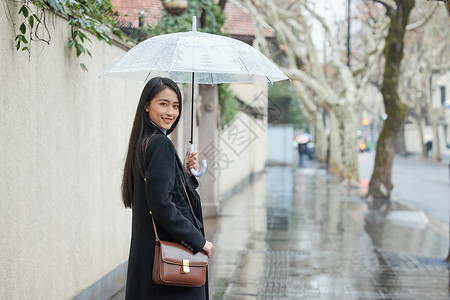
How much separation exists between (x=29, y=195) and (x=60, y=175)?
2.03 feet

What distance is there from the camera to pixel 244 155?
23.7 meters

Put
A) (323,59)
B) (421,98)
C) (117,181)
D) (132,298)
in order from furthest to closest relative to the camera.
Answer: (421,98)
(323,59)
(117,181)
(132,298)

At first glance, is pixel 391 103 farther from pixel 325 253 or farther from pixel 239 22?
pixel 325 253

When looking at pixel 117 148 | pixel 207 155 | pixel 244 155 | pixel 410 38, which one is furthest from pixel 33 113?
pixel 410 38

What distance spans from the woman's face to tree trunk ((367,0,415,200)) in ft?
39.4

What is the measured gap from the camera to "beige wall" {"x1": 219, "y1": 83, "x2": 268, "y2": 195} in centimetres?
1791

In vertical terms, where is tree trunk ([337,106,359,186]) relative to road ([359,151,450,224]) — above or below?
above

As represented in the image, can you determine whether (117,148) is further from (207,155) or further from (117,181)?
(207,155)

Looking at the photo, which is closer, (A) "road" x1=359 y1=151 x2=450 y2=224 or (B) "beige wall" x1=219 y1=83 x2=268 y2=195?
(A) "road" x1=359 y1=151 x2=450 y2=224

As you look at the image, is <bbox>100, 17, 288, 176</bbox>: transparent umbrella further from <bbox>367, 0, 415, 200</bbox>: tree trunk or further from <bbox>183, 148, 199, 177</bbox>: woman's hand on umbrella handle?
<bbox>367, 0, 415, 200</bbox>: tree trunk

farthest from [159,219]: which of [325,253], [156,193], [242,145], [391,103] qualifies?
[242,145]

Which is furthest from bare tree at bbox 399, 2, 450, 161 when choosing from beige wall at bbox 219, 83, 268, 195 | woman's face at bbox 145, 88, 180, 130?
woman's face at bbox 145, 88, 180, 130

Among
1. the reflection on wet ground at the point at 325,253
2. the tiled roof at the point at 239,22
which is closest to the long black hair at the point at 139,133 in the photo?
the reflection on wet ground at the point at 325,253

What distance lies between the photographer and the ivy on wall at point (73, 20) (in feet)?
13.8
